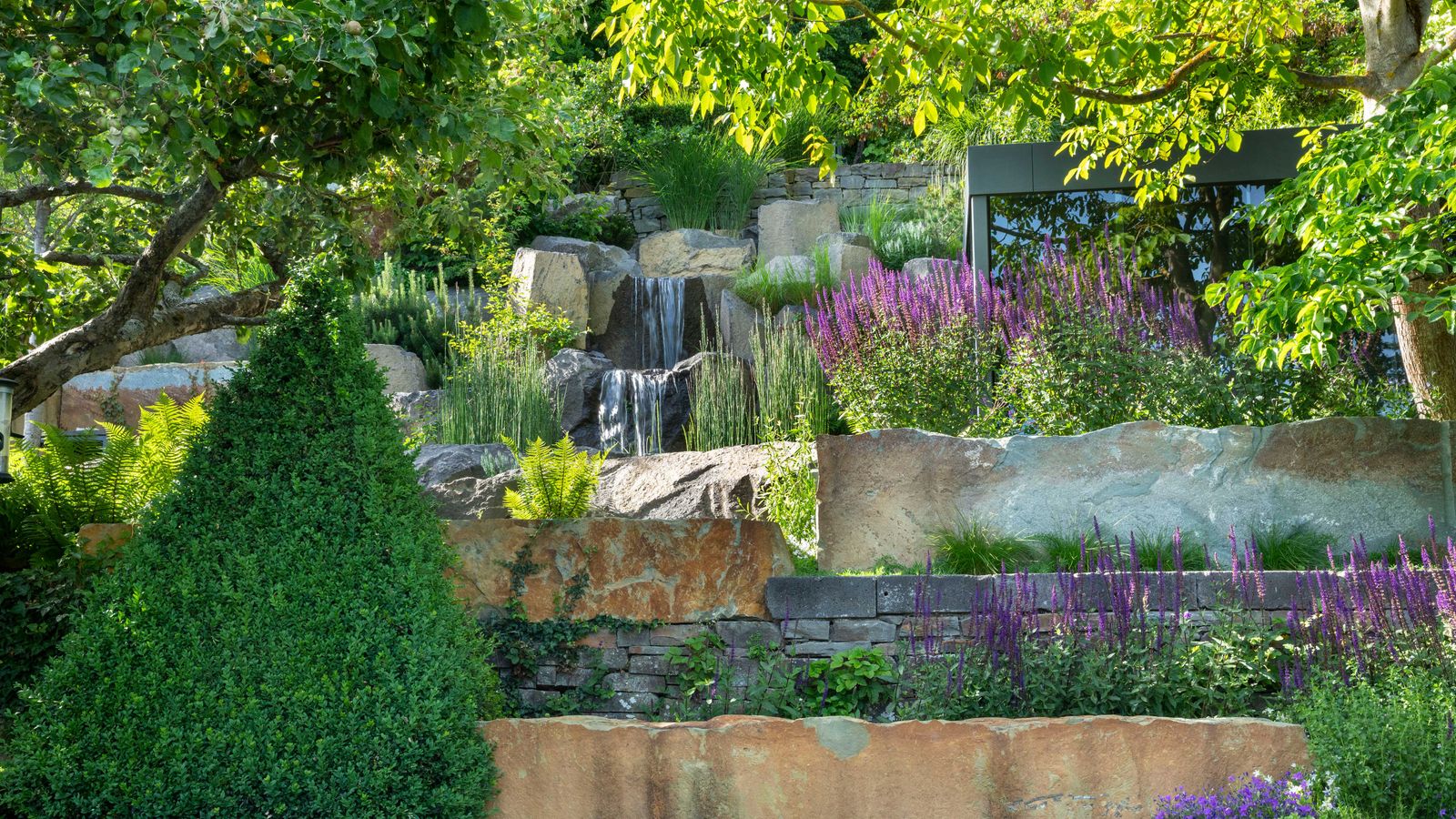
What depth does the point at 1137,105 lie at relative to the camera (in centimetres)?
686

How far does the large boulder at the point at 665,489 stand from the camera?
5.95m

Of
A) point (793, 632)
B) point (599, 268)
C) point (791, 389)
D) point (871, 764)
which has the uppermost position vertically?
point (599, 268)

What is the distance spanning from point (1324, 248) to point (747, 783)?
308 cm

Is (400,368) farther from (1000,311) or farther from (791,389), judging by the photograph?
(1000,311)

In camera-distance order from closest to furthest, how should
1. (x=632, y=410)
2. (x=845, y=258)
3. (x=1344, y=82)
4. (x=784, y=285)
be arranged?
(x=1344, y=82), (x=632, y=410), (x=784, y=285), (x=845, y=258)

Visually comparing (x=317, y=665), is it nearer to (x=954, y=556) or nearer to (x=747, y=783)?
(x=747, y=783)

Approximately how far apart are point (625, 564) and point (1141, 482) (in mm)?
2347

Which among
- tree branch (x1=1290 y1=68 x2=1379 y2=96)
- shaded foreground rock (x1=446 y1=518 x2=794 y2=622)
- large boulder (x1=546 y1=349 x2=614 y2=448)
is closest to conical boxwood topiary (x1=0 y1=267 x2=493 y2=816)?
shaded foreground rock (x1=446 y1=518 x2=794 y2=622)

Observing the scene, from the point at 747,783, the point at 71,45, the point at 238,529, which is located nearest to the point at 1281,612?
the point at 747,783

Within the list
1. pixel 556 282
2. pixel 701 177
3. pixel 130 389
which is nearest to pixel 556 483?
pixel 130 389

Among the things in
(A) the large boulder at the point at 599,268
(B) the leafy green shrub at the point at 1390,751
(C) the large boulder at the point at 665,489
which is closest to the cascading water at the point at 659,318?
(A) the large boulder at the point at 599,268

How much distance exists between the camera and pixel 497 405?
764 centimetres

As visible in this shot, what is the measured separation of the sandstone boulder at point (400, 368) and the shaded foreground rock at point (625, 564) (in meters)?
5.46

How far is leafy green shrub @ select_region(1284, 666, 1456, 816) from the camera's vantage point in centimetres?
316
